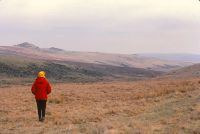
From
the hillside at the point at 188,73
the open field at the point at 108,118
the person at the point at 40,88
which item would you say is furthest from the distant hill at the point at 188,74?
the person at the point at 40,88

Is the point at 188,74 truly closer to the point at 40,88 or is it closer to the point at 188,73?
the point at 188,73

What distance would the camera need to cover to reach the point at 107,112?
52.6ft

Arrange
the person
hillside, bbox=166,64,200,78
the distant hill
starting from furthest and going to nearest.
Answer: hillside, bbox=166,64,200,78, the distant hill, the person

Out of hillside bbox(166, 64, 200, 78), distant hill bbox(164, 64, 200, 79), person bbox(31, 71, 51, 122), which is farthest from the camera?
hillside bbox(166, 64, 200, 78)

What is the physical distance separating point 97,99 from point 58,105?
2.83 meters

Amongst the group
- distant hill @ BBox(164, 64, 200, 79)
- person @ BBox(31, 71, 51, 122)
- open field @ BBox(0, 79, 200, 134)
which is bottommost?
distant hill @ BBox(164, 64, 200, 79)

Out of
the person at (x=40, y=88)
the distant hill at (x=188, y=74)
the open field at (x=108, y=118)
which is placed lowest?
the distant hill at (x=188, y=74)

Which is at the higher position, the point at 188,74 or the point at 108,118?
the point at 108,118

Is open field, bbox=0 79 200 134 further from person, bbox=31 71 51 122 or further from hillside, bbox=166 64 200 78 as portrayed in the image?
hillside, bbox=166 64 200 78

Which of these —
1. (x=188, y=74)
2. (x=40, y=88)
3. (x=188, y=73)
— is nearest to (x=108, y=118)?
(x=40, y=88)

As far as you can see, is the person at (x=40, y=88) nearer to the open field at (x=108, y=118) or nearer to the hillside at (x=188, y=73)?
the open field at (x=108, y=118)

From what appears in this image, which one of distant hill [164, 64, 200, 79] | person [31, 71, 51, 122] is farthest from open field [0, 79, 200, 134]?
distant hill [164, 64, 200, 79]

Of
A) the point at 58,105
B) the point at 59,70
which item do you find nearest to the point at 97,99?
the point at 58,105

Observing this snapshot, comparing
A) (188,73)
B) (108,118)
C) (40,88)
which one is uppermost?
(40,88)
